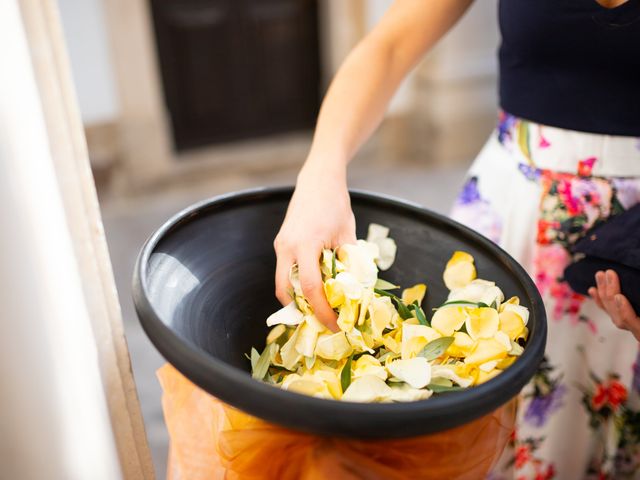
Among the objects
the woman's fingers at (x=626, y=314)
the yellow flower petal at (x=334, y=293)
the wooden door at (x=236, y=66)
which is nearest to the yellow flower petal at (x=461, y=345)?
the yellow flower petal at (x=334, y=293)

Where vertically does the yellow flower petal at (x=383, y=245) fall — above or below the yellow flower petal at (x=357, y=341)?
above

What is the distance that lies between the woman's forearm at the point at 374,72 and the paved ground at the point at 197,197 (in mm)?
1289

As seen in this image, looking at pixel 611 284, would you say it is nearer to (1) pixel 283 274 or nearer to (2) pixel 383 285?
(2) pixel 383 285

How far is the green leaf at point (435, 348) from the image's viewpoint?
535 millimetres

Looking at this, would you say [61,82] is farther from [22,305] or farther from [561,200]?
[561,200]

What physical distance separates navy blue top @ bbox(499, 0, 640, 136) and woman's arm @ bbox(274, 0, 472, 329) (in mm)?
103

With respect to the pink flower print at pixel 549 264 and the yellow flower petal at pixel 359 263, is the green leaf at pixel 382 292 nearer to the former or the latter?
the yellow flower petal at pixel 359 263

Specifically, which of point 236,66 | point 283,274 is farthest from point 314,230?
point 236,66

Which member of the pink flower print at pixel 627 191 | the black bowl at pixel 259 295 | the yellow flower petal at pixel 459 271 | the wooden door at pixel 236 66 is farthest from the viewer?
the wooden door at pixel 236 66

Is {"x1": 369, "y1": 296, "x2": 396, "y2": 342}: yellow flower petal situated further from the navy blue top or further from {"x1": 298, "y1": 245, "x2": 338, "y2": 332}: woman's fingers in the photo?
the navy blue top

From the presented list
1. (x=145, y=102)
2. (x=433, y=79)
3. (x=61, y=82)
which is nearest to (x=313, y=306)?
(x=61, y=82)

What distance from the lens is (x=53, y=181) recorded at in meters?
0.50

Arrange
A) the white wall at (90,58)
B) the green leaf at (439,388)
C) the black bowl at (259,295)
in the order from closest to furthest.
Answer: the black bowl at (259,295), the green leaf at (439,388), the white wall at (90,58)

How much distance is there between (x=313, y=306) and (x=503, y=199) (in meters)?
0.40
